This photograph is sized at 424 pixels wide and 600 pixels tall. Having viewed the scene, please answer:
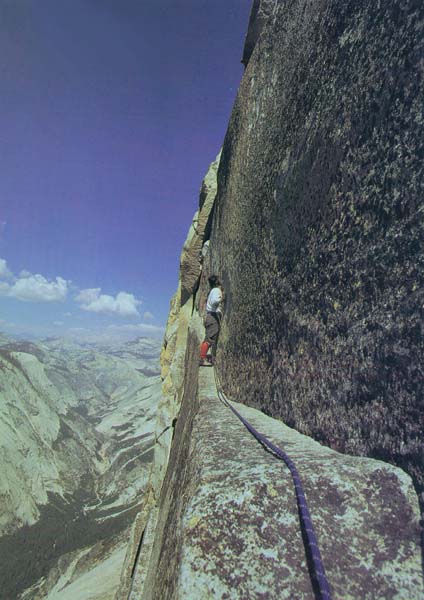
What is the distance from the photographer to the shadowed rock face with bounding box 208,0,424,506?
2242 millimetres

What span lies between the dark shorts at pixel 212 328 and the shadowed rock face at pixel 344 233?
351 centimetres

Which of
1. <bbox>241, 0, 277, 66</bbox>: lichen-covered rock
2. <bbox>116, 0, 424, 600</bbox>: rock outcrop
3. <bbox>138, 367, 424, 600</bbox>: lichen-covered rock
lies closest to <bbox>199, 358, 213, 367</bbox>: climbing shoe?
<bbox>116, 0, 424, 600</bbox>: rock outcrop

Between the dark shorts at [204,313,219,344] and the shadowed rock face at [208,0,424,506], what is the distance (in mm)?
3507

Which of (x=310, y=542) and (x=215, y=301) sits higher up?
(x=215, y=301)

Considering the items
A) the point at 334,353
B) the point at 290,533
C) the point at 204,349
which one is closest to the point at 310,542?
the point at 290,533

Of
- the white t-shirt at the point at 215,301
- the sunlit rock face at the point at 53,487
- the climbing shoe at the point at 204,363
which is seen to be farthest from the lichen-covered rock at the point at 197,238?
the sunlit rock face at the point at 53,487

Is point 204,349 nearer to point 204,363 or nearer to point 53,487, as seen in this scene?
point 204,363

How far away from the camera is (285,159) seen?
4500 mm

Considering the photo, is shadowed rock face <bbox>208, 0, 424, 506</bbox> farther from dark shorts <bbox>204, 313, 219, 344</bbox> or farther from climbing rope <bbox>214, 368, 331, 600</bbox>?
dark shorts <bbox>204, 313, 219, 344</bbox>

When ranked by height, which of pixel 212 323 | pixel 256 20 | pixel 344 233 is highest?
pixel 256 20

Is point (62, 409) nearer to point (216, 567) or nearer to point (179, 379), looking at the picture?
point (179, 379)

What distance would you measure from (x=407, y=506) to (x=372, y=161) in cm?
239

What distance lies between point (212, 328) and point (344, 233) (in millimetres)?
6295

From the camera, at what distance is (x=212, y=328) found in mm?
9008
